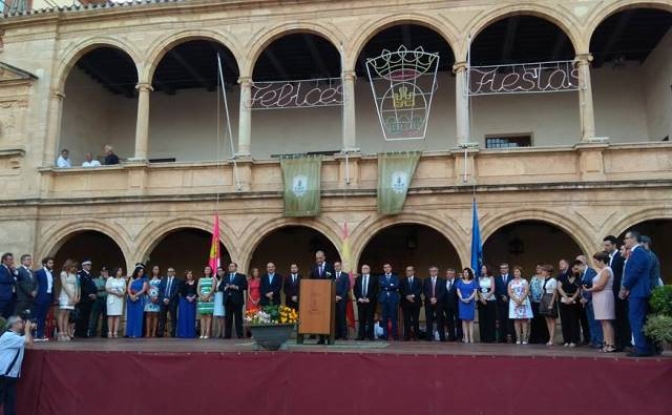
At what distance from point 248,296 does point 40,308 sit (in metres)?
4.07

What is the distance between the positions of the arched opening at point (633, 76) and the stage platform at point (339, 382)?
10294mm

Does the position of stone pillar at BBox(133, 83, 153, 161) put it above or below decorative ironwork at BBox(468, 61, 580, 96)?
below

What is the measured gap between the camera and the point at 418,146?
58.5 ft

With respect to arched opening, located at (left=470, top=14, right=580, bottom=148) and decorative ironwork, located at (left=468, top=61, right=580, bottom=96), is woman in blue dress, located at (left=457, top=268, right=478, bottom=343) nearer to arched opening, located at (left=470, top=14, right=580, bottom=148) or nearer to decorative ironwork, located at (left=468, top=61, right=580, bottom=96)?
decorative ironwork, located at (left=468, top=61, right=580, bottom=96)

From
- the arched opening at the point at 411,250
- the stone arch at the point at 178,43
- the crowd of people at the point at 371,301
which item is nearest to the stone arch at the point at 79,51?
the stone arch at the point at 178,43

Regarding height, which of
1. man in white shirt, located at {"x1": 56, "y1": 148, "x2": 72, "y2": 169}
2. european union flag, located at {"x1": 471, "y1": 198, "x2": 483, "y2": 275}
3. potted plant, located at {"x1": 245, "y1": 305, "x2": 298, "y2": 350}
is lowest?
potted plant, located at {"x1": 245, "y1": 305, "x2": 298, "y2": 350}

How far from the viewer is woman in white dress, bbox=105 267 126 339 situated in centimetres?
1370

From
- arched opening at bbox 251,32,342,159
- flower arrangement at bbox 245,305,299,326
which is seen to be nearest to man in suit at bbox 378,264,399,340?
flower arrangement at bbox 245,305,299,326

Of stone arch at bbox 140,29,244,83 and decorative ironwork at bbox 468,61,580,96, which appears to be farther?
stone arch at bbox 140,29,244,83

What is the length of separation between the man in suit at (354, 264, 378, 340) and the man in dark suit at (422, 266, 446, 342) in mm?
1077

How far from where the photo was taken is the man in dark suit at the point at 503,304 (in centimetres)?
1246

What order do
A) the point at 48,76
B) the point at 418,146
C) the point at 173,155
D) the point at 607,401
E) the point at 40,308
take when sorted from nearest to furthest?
the point at 607,401, the point at 40,308, the point at 48,76, the point at 418,146, the point at 173,155

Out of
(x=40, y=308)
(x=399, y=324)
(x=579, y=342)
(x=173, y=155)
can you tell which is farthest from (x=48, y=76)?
(x=579, y=342)

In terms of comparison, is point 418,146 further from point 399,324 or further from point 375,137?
point 399,324
